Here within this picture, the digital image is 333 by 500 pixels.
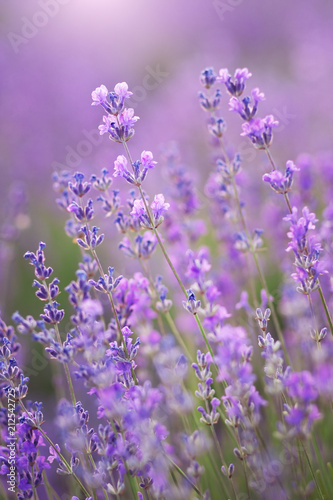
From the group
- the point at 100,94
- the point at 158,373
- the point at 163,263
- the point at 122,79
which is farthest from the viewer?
the point at 122,79

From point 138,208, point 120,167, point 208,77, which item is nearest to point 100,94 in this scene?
point 120,167

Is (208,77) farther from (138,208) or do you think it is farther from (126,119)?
(138,208)

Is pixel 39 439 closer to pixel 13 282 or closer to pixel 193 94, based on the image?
pixel 13 282

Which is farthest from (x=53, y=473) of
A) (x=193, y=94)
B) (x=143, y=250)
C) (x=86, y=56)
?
(x=86, y=56)

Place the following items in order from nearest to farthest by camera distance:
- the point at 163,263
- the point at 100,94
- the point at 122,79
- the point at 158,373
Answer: the point at 100,94
the point at 158,373
the point at 163,263
the point at 122,79

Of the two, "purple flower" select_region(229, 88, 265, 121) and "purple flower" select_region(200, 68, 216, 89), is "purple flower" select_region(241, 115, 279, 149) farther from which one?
"purple flower" select_region(200, 68, 216, 89)

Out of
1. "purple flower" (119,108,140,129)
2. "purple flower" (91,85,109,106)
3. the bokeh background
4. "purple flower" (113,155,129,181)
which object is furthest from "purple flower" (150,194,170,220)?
the bokeh background

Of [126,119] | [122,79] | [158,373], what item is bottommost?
[158,373]
